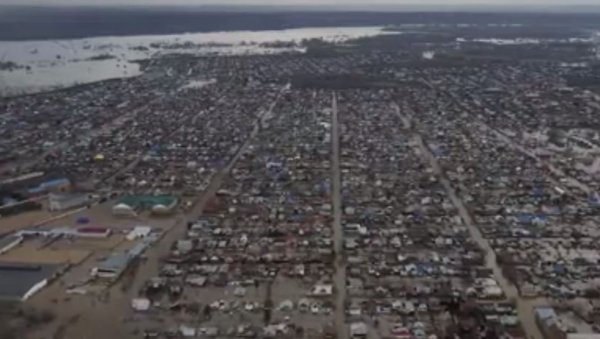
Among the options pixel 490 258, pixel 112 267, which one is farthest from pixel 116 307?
pixel 490 258

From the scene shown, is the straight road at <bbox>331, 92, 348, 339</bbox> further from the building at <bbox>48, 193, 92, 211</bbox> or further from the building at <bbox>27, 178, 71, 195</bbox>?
the building at <bbox>27, 178, 71, 195</bbox>

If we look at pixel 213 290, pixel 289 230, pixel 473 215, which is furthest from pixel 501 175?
pixel 213 290

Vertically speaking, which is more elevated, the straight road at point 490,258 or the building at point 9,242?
the building at point 9,242

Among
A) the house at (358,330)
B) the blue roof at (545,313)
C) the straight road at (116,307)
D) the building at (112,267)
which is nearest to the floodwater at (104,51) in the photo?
the straight road at (116,307)

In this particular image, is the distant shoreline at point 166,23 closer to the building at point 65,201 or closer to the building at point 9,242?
the building at point 65,201

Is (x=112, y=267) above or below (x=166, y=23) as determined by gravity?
below

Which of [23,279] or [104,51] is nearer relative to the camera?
[23,279]

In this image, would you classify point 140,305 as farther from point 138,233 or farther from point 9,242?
point 9,242

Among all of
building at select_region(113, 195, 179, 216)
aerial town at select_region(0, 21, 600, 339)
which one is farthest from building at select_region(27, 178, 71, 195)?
building at select_region(113, 195, 179, 216)
